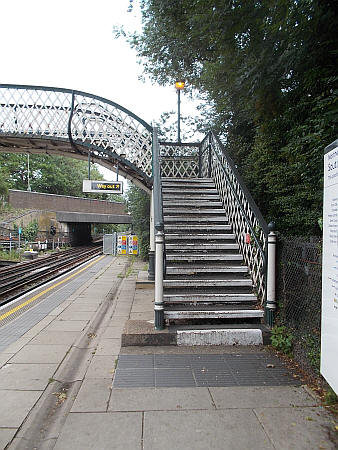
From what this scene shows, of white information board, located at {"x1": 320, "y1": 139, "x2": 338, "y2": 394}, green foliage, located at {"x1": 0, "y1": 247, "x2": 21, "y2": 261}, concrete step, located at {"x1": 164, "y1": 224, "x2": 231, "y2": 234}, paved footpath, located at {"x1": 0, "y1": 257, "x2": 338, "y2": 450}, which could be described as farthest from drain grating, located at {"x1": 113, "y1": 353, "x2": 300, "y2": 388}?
green foliage, located at {"x1": 0, "y1": 247, "x2": 21, "y2": 261}

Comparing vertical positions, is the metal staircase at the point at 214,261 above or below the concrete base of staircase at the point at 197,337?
above

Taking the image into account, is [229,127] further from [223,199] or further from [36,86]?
[36,86]

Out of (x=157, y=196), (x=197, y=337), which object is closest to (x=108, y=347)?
(x=197, y=337)

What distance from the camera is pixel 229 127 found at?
10258 millimetres

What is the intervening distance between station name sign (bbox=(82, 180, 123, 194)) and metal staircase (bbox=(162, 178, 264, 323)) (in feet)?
7.55

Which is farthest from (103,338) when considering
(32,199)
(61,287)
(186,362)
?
(32,199)

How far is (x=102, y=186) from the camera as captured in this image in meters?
10.3

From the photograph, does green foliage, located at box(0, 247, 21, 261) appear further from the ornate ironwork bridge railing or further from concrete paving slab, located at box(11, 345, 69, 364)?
concrete paving slab, located at box(11, 345, 69, 364)

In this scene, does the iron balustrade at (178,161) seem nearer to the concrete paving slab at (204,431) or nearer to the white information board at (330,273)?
the white information board at (330,273)

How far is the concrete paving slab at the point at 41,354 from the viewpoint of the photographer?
457cm

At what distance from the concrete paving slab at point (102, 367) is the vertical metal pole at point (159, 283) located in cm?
79

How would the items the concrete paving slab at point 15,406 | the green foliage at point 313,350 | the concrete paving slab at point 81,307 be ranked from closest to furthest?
the concrete paving slab at point 15,406 → the green foliage at point 313,350 → the concrete paving slab at point 81,307

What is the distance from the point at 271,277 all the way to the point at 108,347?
2.61 m

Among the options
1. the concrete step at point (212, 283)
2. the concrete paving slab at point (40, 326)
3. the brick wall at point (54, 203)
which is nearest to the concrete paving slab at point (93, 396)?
the concrete step at point (212, 283)
